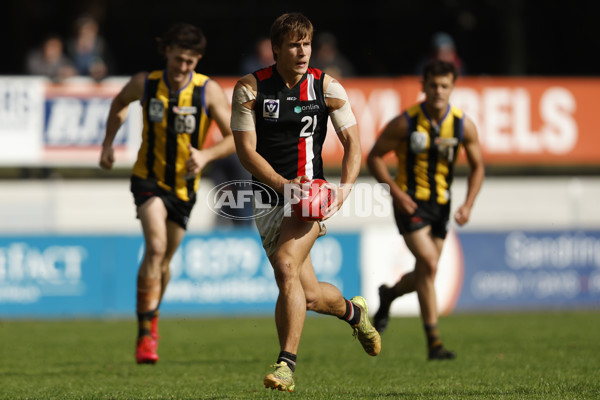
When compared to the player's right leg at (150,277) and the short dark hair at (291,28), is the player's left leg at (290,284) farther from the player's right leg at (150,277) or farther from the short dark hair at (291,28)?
the player's right leg at (150,277)

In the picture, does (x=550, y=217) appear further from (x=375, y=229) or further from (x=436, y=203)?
(x=436, y=203)

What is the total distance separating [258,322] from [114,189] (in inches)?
189

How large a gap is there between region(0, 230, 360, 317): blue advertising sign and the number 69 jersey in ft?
23.7

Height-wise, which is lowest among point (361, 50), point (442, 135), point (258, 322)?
point (258, 322)

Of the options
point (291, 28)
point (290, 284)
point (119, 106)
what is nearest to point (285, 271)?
point (290, 284)

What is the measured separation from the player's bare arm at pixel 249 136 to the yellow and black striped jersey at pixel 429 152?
275cm

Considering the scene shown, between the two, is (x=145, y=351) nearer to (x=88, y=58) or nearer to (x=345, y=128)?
(x=345, y=128)

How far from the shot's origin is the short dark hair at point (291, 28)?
627 centimetres

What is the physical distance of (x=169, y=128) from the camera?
834cm

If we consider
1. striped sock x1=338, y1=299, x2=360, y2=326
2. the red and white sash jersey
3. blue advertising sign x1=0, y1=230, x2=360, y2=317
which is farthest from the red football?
blue advertising sign x1=0, y1=230, x2=360, y2=317

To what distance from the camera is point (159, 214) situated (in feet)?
26.9

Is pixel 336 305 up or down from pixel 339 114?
down

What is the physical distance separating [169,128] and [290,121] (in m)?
2.06

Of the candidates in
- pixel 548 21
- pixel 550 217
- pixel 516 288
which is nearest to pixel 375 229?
pixel 516 288
